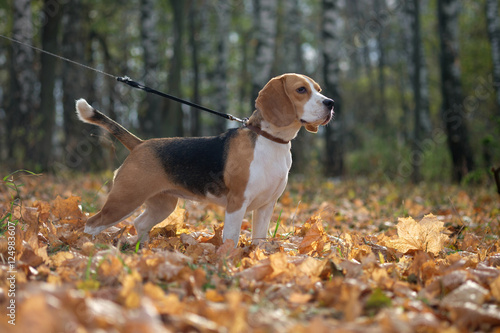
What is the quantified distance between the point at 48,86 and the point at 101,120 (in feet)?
29.3

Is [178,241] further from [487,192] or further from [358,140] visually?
[358,140]

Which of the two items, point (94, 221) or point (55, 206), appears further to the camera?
point (55, 206)

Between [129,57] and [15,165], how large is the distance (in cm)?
1500

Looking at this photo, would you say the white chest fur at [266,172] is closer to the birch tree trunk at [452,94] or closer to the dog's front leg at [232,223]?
the dog's front leg at [232,223]

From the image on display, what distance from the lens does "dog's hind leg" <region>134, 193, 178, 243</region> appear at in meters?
4.58

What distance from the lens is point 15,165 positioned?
39.6 feet

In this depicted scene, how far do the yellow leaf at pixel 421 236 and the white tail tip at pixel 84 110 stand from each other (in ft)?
9.92

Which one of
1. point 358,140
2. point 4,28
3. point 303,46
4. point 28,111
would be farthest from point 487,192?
point 303,46

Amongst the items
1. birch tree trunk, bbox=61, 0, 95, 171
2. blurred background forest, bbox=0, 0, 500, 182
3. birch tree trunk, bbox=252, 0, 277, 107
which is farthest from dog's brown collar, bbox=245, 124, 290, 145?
birch tree trunk, bbox=61, 0, 95, 171

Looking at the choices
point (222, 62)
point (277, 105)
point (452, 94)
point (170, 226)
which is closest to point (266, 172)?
point (277, 105)

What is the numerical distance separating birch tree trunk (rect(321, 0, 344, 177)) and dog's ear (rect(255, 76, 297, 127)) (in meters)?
8.37

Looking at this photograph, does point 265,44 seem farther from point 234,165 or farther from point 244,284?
point 244,284

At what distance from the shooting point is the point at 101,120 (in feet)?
14.8

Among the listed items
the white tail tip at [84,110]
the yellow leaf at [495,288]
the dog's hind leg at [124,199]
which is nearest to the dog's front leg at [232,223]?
the dog's hind leg at [124,199]
